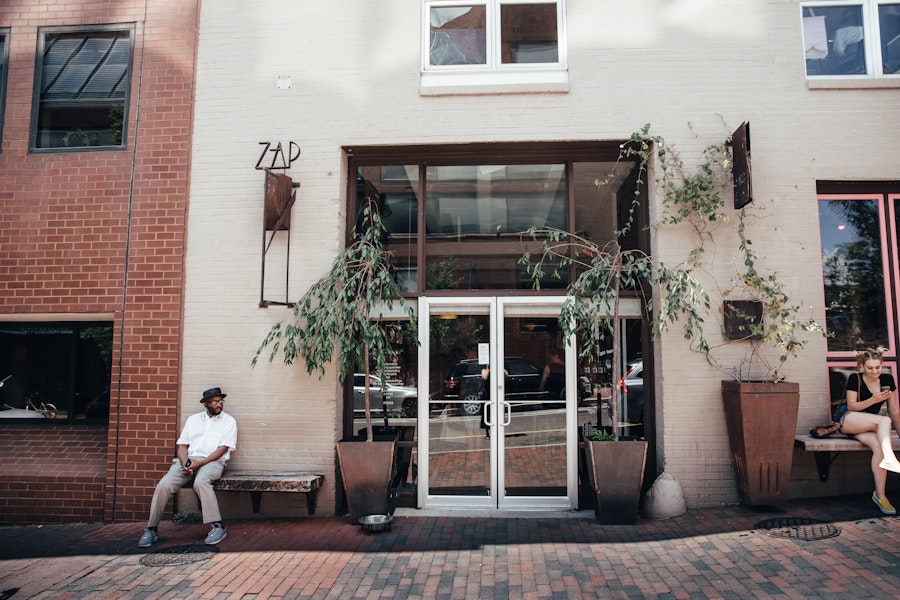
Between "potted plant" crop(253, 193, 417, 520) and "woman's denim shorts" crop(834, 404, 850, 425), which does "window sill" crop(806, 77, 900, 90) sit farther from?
"potted plant" crop(253, 193, 417, 520)

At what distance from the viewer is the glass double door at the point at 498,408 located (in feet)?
20.2

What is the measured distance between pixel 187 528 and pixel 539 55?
6318 mm

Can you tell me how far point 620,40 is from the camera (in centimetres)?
627

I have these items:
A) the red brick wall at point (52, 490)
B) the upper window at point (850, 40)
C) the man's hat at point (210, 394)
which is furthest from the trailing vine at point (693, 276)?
the red brick wall at point (52, 490)

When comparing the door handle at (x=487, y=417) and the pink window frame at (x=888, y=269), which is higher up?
the pink window frame at (x=888, y=269)

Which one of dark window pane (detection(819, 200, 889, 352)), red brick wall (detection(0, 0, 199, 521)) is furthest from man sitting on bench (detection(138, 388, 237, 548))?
dark window pane (detection(819, 200, 889, 352))

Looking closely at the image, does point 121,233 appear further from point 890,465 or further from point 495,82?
point 890,465

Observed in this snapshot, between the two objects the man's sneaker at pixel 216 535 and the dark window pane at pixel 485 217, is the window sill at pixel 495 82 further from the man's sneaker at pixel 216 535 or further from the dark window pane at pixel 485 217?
the man's sneaker at pixel 216 535

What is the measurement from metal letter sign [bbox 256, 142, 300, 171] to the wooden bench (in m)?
5.93

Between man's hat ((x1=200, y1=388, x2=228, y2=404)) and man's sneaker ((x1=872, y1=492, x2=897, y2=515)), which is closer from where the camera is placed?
man's sneaker ((x1=872, y1=492, x2=897, y2=515))

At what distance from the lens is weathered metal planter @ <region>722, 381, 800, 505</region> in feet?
17.8

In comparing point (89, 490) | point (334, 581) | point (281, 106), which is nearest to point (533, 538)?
point (334, 581)

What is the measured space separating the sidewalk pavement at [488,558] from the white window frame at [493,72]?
457 cm

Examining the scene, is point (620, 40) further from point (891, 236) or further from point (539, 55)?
point (891, 236)
